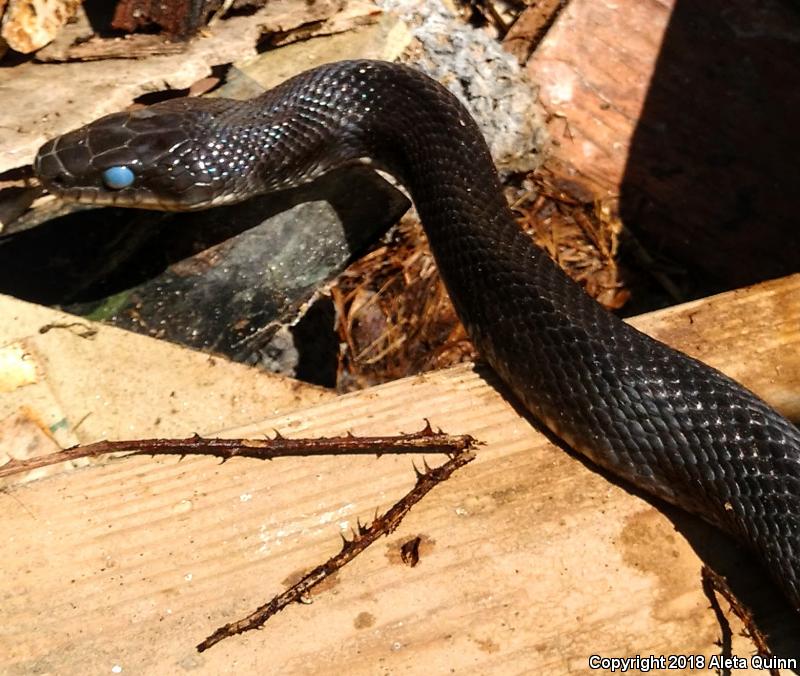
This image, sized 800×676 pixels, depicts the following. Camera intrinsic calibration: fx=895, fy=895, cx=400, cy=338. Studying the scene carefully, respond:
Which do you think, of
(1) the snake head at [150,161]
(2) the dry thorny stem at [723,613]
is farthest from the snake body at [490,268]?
(2) the dry thorny stem at [723,613]

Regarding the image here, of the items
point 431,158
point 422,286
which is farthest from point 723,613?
point 422,286

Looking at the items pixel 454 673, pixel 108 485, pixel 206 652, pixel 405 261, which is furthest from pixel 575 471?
pixel 405 261

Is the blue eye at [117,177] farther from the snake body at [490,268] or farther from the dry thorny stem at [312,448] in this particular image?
→ the dry thorny stem at [312,448]

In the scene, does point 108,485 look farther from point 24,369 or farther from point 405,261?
point 405,261

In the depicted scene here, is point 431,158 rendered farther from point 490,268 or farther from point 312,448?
point 312,448

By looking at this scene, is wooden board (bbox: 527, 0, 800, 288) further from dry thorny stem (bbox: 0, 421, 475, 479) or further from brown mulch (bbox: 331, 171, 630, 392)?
dry thorny stem (bbox: 0, 421, 475, 479)

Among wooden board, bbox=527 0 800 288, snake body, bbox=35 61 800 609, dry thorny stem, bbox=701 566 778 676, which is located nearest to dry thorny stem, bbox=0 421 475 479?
snake body, bbox=35 61 800 609

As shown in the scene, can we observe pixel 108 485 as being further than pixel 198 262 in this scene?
No
